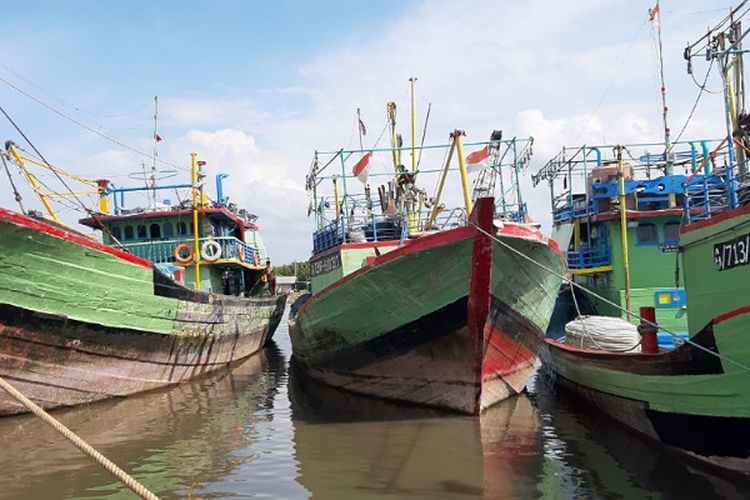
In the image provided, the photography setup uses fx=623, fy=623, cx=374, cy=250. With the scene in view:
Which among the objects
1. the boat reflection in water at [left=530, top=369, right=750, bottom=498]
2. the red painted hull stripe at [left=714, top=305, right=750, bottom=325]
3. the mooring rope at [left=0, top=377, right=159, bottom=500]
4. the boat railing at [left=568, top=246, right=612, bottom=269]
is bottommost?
the boat reflection in water at [left=530, top=369, right=750, bottom=498]

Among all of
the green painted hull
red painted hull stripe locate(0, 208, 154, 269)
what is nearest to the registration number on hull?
the green painted hull

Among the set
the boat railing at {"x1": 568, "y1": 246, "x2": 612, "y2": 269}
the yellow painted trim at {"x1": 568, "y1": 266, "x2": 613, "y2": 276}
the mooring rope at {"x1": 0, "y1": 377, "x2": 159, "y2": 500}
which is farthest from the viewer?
the boat railing at {"x1": 568, "y1": 246, "x2": 612, "y2": 269}

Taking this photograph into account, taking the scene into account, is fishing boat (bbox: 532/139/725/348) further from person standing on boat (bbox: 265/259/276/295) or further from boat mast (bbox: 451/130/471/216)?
person standing on boat (bbox: 265/259/276/295)

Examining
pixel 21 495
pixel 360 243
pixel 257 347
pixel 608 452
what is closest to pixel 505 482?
pixel 608 452

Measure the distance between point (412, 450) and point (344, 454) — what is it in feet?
2.67

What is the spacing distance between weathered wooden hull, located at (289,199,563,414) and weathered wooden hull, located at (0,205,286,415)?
2.92m

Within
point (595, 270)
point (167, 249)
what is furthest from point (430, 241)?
point (167, 249)

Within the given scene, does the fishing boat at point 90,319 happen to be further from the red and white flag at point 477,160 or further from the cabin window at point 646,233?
the cabin window at point 646,233

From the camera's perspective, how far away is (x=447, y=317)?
891 cm

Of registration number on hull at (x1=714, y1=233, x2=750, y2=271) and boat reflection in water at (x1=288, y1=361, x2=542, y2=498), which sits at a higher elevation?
registration number on hull at (x1=714, y1=233, x2=750, y2=271)

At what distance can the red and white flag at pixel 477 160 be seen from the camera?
10.5 m

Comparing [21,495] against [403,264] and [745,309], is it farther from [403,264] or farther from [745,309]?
[745,309]

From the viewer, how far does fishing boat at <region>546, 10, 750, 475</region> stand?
597 cm

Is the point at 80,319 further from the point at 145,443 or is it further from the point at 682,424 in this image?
the point at 682,424
